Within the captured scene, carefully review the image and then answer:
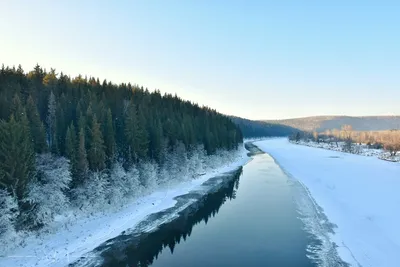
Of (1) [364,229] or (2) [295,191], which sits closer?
(1) [364,229]

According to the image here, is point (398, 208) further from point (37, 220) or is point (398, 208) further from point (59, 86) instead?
point (59, 86)

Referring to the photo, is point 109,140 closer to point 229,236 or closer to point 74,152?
point 74,152

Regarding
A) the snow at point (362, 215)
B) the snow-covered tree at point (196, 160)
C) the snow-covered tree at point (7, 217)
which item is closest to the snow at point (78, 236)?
the snow-covered tree at point (7, 217)

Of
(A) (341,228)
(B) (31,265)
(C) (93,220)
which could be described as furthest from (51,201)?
(A) (341,228)

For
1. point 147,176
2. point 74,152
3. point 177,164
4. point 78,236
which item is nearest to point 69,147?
point 74,152

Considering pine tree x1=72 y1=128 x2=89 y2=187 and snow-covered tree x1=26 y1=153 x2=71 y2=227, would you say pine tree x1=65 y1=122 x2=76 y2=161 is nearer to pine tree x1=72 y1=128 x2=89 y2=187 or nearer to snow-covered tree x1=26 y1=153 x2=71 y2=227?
pine tree x1=72 y1=128 x2=89 y2=187

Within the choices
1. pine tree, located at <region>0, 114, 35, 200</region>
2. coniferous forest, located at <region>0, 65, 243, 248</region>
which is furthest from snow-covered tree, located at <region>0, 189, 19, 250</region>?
pine tree, located at <region>0, 114, 35, 200</region>
